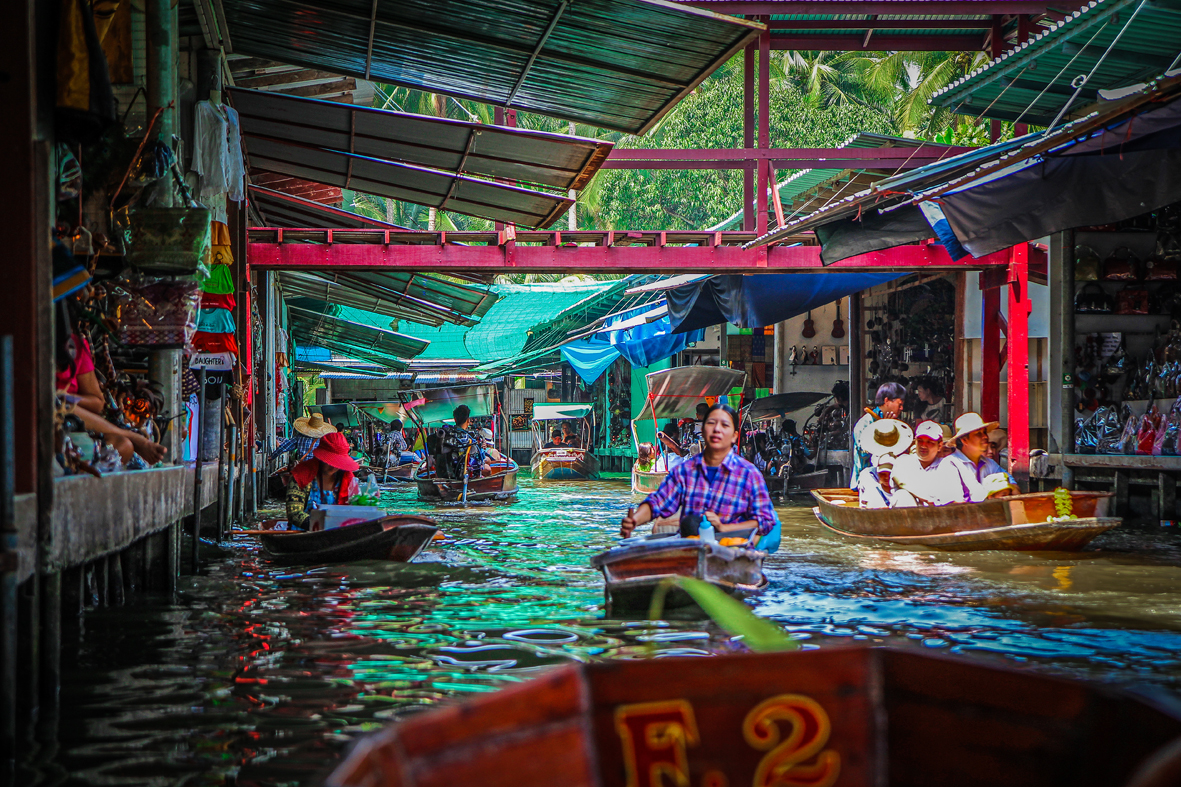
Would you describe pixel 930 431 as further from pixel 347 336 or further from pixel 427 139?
pixel 347 336

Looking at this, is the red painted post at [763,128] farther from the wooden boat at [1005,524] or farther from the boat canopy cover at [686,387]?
the boat canopy cover at [686,387]

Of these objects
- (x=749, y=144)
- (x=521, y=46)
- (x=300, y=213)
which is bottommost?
(x=300, y=213)

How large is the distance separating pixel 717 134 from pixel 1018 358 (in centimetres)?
2247

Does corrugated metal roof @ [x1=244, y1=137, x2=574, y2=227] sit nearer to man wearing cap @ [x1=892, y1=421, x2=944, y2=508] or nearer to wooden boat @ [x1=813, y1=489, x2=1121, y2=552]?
man wearing cap @ [x1=892, y1=421, x2=944, y2=508]

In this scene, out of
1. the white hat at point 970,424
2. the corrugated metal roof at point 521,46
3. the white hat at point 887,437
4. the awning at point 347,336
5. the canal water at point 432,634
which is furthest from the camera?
the awning at point 347,336

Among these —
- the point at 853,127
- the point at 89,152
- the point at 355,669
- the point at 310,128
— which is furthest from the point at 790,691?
the point at 853,127

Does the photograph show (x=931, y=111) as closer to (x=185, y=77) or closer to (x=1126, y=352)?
(x=1126, y=352)

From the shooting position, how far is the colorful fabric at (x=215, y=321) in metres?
10.7

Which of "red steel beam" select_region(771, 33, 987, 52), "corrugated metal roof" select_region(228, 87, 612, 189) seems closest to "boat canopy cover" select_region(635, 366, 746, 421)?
"red steel beam" select_region(771, 33, 987, 52)

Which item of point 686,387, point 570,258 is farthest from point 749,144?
point 686,387

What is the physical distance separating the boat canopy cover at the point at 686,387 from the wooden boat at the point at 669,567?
1501 centimetres

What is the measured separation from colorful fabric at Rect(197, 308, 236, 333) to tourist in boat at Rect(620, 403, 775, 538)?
5.40 meters

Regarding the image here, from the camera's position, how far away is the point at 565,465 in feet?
94.8

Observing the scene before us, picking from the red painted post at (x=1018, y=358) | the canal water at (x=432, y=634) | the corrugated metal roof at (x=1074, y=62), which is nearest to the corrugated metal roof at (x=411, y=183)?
the canal water at (x=432, y=634)
